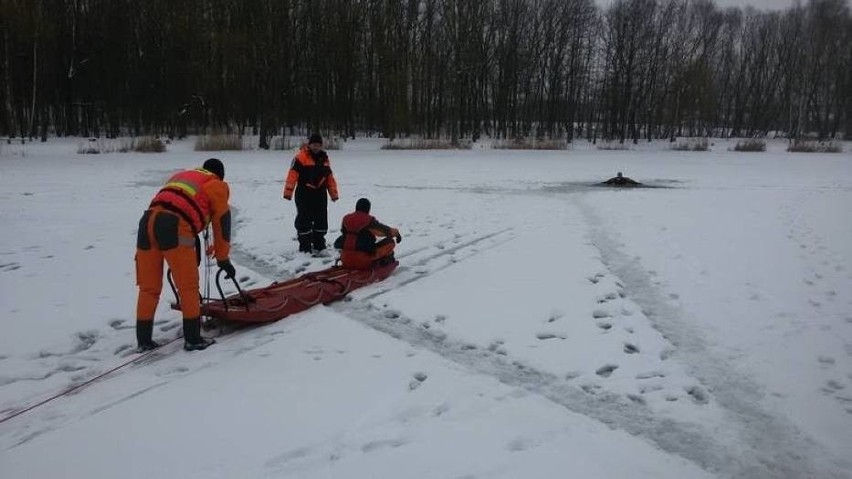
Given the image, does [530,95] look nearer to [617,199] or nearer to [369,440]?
[617,199]

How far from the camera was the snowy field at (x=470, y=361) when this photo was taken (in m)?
3.58

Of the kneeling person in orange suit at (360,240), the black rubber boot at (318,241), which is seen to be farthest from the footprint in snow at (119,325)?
the black rubber boot at (318,241)

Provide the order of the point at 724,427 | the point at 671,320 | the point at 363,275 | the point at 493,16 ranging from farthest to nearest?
the point at 493,16 < the point at 363,275 < the point at 671,320 < the point at 724,427

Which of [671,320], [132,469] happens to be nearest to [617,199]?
[671,320]

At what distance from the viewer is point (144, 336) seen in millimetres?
5059

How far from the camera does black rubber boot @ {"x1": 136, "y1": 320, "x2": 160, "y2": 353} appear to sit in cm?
504

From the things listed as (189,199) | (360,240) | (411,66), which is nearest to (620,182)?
(360,240)

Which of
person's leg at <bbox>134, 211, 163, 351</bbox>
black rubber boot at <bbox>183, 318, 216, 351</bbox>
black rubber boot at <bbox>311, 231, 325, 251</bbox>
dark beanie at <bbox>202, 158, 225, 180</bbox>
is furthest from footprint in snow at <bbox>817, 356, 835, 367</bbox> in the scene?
black rubber boot at <bbox>311, 231, 325, 251</bbox>

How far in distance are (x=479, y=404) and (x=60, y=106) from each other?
37048mm

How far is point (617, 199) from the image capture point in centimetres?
1377

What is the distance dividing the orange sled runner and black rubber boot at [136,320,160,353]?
0.95ft

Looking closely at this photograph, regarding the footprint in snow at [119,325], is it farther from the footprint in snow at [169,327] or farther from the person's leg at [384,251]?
the person's leg at [384,251]

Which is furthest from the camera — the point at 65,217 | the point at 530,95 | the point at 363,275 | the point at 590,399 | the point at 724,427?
the point at 530,95

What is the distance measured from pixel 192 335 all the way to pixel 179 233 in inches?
35.0
